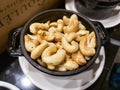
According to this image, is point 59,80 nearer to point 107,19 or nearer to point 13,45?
point 13,45

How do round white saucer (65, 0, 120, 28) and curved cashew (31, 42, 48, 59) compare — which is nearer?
curved cashew (31, 42, 48, 59)

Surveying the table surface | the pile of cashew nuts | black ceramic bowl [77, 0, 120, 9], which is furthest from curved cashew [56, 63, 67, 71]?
black ceramic bowl [77, 0, 120, 9]

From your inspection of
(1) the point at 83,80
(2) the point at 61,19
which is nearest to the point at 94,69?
(1) the point at 83,80

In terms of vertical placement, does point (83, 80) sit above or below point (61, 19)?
below

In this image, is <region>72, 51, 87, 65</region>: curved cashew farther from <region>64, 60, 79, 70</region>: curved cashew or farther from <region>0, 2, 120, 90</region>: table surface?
<region>0, 2, 120, 90</region>: table surface

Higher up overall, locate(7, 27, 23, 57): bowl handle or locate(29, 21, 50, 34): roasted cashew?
locate(29, 21, 50, 34): roasted cashew

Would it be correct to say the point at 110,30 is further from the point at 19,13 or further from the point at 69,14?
the point at 19,13

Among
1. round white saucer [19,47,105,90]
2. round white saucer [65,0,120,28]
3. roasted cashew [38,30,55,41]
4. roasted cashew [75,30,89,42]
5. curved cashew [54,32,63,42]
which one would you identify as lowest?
round white saucer [19,47,105,90]

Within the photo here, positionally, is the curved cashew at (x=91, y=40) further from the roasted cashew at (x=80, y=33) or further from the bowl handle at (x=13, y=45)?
the bowl handle at (x=13, y=45)
